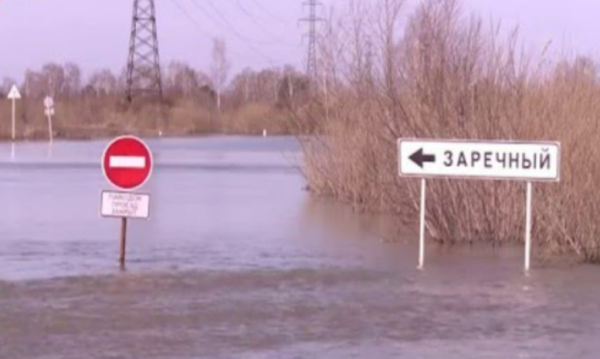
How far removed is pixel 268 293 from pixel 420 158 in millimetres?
3088

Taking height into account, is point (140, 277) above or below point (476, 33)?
below

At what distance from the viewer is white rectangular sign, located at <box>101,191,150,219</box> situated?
16.2 m

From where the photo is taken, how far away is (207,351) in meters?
11.1

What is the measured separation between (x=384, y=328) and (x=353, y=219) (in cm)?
1233

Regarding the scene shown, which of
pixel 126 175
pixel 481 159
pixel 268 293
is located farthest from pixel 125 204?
pixel 481 159

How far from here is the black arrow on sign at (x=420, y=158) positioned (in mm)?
16453

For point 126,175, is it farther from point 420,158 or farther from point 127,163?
point 420,158

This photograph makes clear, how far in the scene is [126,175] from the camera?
53.3 feet

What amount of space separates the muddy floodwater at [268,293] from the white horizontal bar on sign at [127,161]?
3.71 ft

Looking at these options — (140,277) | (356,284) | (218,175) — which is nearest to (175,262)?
(140,277)

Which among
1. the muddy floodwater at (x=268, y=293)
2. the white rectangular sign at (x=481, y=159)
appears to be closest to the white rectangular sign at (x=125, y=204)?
the muddy floodwater at (x=268, y=293)

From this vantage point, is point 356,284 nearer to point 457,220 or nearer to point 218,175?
A: point 457,220

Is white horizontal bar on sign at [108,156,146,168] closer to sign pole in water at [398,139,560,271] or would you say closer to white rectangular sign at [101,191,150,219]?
white rectangular sign at [101,191,150,219]

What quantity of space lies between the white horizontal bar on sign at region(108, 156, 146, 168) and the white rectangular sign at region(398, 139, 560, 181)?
2.87 metres
